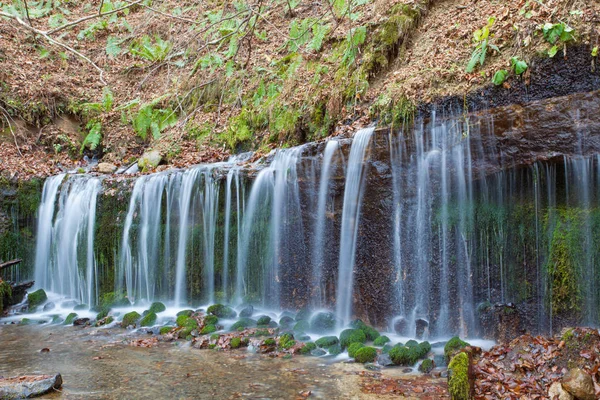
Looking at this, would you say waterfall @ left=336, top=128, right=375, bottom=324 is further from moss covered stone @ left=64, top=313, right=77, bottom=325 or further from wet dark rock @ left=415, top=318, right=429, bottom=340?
moss covered stone @ left=64, top=313, right=77, bottom=325

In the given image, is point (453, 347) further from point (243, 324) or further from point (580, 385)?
point (243, 324)

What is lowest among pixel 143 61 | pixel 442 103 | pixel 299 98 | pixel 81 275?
pixel 81 275

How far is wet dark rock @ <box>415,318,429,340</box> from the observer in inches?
269

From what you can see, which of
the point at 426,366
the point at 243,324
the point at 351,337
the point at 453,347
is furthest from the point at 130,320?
the point at 453,347

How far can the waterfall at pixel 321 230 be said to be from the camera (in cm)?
811

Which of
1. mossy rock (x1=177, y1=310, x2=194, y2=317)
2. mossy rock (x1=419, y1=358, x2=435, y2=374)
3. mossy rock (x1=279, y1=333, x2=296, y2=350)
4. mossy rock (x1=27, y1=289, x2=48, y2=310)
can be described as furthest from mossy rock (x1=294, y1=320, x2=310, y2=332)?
mossy rock (x1=27, y1=289, x2=48, y2=310)

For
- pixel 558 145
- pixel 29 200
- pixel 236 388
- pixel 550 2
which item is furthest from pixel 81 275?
pixel 550 2

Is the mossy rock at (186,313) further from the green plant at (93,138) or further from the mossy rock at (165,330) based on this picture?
the green plant at (93,138)

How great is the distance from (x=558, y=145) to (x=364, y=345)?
11.7 feet

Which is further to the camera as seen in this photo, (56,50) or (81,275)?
(56,50)

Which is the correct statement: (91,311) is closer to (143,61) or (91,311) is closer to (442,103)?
(442,103)

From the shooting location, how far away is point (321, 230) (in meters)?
8.21

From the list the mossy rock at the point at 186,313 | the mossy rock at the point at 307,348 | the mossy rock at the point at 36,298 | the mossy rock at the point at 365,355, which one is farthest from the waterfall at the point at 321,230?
the mossy rock at the point at 36,298

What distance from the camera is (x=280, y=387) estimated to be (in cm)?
513
